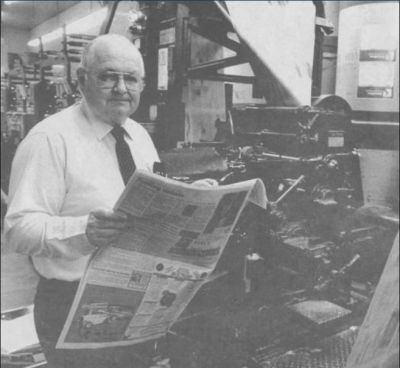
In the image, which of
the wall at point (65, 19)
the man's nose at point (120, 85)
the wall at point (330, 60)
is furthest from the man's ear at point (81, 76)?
the wall at point (65, 19)

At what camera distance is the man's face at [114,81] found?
3.96 ft

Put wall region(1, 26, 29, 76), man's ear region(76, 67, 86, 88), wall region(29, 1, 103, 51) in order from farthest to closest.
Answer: wall region(1, 26, 29, 76) < wall region(29, 1, 103, 51) < man's ear region(76, 67, 86, 88)

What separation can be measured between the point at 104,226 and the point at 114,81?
0.41 m

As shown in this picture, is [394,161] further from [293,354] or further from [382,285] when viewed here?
[382,285]

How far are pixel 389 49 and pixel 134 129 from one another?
3.57ft

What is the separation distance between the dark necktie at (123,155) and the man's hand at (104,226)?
32cm

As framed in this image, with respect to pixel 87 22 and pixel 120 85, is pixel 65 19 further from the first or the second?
pixel 120 85

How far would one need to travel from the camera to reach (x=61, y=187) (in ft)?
3.98

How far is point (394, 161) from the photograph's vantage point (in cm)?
237

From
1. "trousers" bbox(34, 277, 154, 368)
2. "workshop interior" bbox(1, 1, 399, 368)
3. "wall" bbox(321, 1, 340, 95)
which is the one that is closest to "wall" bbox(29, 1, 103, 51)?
"wall" bbox(321, 1, 340, 95)

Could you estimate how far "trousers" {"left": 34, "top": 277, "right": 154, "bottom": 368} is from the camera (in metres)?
1.30

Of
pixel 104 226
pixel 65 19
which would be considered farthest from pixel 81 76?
pixel 65 19

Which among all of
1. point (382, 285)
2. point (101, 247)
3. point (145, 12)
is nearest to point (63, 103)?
point (145, 12)

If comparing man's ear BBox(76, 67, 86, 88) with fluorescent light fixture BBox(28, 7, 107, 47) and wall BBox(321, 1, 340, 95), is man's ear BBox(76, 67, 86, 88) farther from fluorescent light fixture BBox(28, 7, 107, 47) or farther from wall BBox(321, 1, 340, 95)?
fluorescent light fixture BBox(28, 7, 107, 47)
